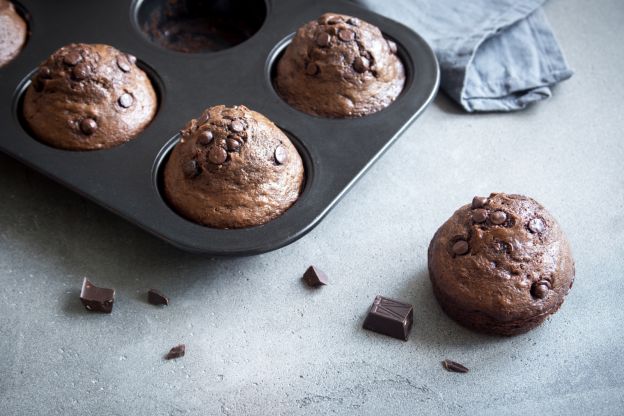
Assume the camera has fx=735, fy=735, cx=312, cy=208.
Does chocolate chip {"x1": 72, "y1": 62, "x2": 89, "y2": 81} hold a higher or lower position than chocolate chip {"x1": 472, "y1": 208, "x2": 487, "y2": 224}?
lower

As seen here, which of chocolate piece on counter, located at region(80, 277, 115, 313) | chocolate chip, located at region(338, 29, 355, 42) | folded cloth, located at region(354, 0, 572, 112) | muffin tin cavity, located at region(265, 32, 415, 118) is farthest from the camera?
folded cloth, located at region(354, 0, 572, 112)

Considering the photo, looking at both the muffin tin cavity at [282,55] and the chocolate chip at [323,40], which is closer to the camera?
the chocolate chip at [323,40]

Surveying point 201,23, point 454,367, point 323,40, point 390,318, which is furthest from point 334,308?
point 201,23

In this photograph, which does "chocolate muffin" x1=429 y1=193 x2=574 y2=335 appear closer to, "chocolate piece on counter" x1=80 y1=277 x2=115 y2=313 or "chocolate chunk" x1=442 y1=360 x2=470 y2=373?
"chocolate chunk" x1=442 y1=360 x2=470 y2=373

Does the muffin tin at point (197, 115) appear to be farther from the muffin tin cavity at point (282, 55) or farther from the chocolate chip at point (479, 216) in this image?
the chocolate chip at point (479, 216)

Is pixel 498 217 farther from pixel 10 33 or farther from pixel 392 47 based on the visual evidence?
pixel 10 33

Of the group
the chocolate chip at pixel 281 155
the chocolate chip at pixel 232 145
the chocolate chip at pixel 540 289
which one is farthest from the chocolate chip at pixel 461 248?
the chocolate chip at pixel 232 145

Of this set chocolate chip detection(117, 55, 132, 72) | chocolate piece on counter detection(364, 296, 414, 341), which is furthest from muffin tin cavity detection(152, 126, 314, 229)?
chocolate piece on counter detection(364, 296, 414, 341)
